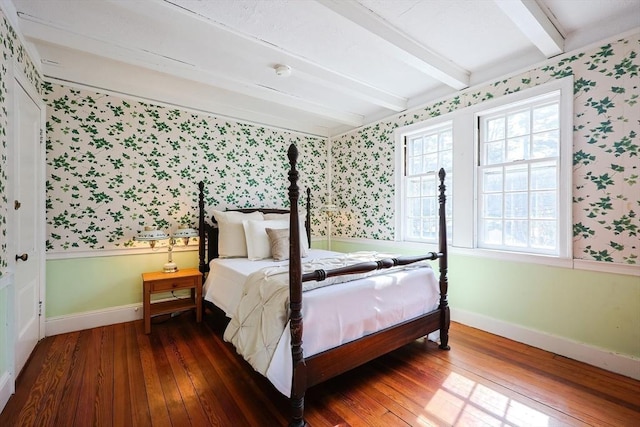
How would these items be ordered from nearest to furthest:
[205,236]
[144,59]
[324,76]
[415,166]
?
[144,59]
[324,76]
[205,236]
[415,166]

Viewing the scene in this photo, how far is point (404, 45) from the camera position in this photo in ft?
7.53

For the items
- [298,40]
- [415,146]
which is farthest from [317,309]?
[415,146]

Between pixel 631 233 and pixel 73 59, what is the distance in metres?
4.75

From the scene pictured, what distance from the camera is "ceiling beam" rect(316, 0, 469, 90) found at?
1.93 metres

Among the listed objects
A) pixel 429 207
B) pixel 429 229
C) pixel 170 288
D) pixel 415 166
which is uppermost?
pixel 415 166

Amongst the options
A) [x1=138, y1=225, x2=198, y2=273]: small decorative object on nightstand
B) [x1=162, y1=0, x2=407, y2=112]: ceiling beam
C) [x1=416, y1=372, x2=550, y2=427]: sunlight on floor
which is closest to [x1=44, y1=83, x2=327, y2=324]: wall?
[x1=138, y1=225, x2=198, y2=273]: small decorative object on nightstand

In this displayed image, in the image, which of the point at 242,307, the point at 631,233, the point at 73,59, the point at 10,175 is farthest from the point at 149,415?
the point at 631,233

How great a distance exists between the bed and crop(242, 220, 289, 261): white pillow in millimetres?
181

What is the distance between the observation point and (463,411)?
5.60 ft

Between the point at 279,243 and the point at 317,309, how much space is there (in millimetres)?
1418

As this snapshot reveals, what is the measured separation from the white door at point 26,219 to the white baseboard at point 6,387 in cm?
25

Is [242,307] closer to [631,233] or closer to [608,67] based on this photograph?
[631,233]

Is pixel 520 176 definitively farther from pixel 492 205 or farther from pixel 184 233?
pixel 184 233

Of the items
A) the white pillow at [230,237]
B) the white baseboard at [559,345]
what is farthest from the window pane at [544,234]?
the white pillow at [230,237]
